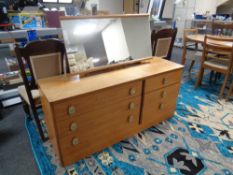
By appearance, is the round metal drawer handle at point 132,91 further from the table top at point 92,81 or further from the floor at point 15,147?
the floor at point 15,147

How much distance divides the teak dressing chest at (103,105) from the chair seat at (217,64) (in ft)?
3.37

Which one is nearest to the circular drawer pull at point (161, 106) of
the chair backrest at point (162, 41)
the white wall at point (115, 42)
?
the white wall at point (115, 42)

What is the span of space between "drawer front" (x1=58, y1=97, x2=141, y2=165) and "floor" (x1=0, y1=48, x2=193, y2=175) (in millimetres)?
372

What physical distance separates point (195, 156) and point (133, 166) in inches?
23.6

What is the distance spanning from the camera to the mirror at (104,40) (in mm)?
1499

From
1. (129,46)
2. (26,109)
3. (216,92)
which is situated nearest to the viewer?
(129,46)

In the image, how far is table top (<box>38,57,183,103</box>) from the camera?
1244 mm

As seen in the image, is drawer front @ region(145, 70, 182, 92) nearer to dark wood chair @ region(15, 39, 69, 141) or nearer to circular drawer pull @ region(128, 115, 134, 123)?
circular drawer pull @ region(128, 115, 134, 123)

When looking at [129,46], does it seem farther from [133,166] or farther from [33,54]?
[133,166]

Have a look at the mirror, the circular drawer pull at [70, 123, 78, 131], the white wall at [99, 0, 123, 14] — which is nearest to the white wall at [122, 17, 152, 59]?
the mirror

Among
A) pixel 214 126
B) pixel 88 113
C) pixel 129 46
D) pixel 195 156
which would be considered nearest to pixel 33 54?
pixel 88 113

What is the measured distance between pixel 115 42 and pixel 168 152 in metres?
1.21

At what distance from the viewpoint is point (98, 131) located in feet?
4.83

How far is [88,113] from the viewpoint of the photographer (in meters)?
1.34
